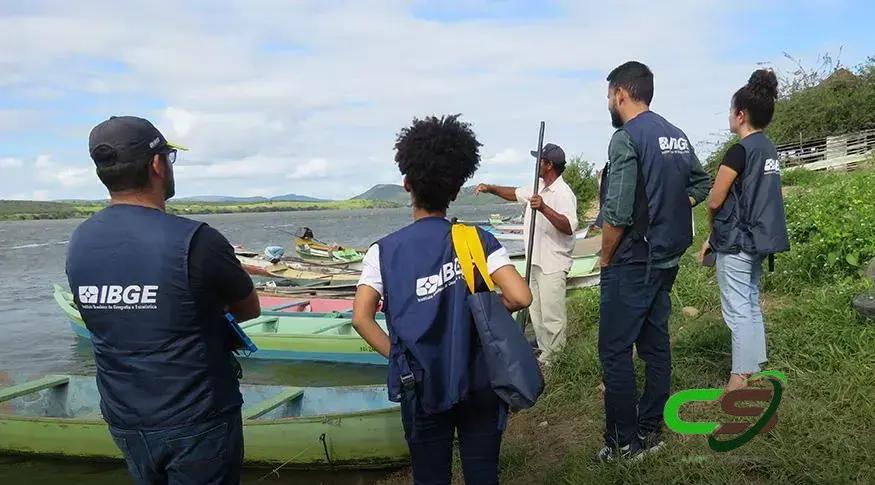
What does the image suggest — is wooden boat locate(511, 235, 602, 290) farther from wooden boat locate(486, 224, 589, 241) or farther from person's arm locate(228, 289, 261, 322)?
wooden boat locate(486, 224, 589, 241)

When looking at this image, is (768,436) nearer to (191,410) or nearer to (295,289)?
(191,410)

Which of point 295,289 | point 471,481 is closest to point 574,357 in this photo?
point 471,481

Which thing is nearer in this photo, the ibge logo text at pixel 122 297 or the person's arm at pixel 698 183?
the ibge logo text at pixel 122 297

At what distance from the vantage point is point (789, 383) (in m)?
4.35

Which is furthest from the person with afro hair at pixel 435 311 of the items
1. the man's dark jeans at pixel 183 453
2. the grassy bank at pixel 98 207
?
the grassy bank at pixel 98 207

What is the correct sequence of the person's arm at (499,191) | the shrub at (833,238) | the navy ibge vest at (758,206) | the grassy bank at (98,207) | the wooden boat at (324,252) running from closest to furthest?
1. the navy ibge vest at (758,206)
2. the person's arm at (499,191)
3. the shrub at (833,238)
4. the wooden boat at (324,252)
5. the grassy bank at (98,207)

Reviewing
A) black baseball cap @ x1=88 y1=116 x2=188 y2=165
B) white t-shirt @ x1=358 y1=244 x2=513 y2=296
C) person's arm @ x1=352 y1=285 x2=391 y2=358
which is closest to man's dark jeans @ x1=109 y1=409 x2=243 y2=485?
person's arm @ x1=352 y1=285 x2=391 y2=358

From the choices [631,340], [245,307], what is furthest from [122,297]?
[631,340]

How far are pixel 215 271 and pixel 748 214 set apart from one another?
3173mm

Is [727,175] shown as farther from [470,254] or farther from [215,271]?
[215,271]

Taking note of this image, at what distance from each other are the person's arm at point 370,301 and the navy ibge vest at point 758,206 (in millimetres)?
2493

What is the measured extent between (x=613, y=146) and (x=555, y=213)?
237cm

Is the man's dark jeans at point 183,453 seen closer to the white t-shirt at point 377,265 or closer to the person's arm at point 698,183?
the white t-shirt at point 377,265

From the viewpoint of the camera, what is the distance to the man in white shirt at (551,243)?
5992 mm
